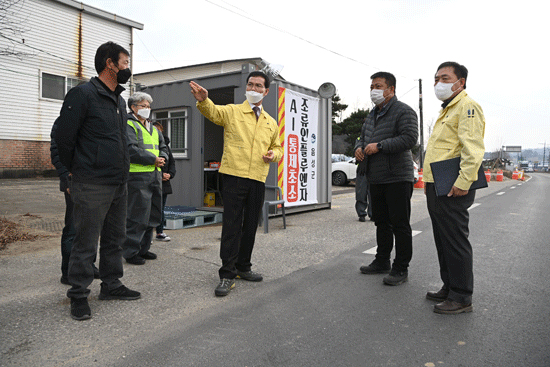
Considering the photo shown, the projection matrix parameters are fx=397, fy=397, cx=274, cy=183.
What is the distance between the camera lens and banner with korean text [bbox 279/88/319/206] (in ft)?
26.8

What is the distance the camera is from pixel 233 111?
12.3 feet

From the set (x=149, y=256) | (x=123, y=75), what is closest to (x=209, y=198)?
(x=149, y=256)

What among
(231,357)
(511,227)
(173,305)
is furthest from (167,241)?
(511,227)

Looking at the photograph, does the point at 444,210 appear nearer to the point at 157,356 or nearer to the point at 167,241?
the point at 157,356

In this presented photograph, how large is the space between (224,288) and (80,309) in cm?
118

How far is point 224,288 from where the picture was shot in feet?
11.8

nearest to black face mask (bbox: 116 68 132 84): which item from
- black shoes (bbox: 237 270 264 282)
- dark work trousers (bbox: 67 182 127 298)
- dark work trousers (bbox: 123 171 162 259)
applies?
dark work trousers (bbox: 67 182 127 298)

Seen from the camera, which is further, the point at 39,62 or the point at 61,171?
the point at 39,62

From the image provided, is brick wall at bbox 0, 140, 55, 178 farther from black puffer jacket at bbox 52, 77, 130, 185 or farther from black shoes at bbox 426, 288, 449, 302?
black shoes at bbox 426, 288, 449, 302

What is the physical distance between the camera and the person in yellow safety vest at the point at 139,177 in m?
4.55

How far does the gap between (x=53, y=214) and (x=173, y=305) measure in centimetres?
608

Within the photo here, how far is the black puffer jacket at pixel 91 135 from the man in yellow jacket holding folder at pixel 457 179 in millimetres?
2625

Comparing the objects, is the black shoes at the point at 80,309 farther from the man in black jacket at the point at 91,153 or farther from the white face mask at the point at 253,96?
the white face mask at the point at 253,96

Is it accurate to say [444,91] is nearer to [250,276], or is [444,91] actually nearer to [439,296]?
[439,296]
